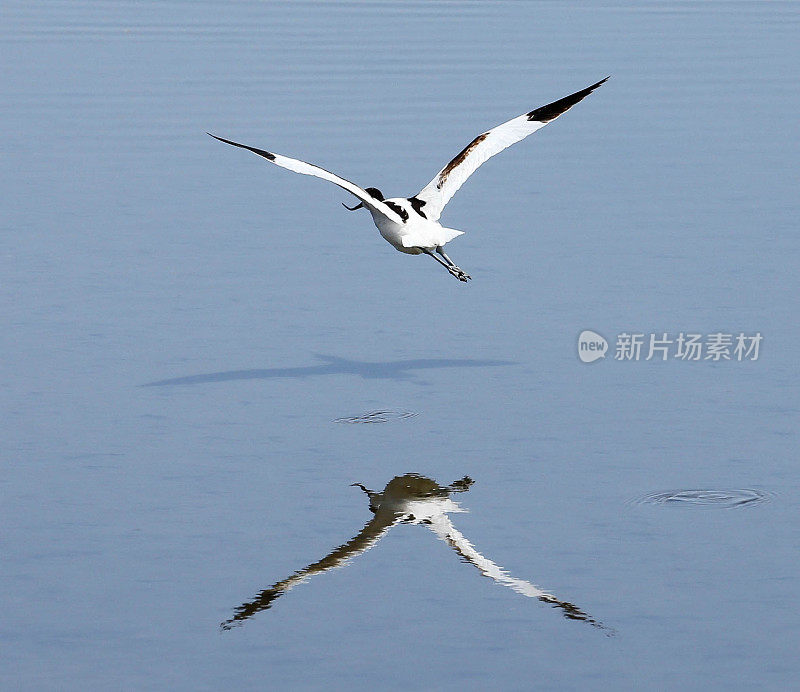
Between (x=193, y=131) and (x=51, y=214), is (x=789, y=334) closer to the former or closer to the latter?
(x=51, y=214)

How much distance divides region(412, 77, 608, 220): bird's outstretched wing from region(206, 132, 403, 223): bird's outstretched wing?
0.72 metres

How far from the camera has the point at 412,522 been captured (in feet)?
30.5

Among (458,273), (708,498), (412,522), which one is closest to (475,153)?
(458,273)

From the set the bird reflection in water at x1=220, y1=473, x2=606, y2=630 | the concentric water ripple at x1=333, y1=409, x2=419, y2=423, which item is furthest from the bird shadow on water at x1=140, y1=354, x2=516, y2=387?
the bird reflection in water at x1=220, y1=473, x2=606, y2=630

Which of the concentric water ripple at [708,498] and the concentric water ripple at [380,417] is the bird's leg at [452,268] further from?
the concentric water ripple at [708,498]

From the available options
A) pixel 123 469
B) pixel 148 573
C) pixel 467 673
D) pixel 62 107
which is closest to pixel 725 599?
pixel 467 673

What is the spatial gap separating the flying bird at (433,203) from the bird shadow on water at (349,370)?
3.06 ft

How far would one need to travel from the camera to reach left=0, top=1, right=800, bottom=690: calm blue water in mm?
7883

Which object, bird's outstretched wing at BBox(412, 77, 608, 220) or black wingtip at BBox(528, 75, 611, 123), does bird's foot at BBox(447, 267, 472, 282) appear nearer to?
bird's outstretched wing at BBox(412, 77, 608, 220)

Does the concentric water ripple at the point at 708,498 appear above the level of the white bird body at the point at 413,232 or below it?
below

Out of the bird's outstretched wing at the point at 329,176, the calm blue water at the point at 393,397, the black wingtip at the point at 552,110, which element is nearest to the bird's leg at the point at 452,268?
the calm blue water at the point at 393,397

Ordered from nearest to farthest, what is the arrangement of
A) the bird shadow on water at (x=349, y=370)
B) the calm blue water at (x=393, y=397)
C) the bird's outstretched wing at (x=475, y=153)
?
1. the calm blue water at (x=393, y=397)
2. the bird shadow on water at (x=349, y=370)
3. the bird's outstretched wing at (x=475, y=153)

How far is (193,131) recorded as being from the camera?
21312 millimetres

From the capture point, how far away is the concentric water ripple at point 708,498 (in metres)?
9.44
